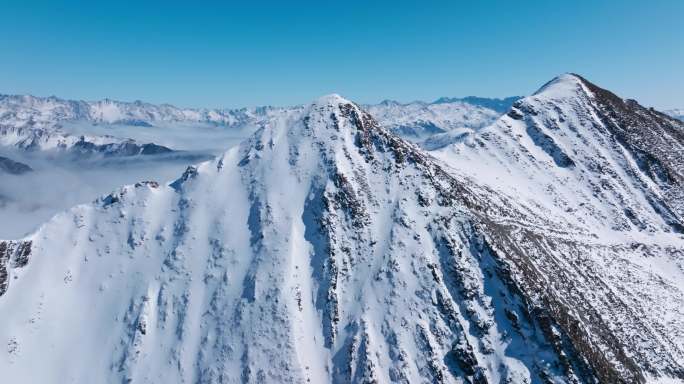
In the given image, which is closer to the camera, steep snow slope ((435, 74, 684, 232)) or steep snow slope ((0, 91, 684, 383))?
steep snow slope ((0, 91, 684, 383))

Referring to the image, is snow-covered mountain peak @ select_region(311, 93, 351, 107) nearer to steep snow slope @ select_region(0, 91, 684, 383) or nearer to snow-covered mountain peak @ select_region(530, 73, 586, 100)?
steep snow slope @ select_region(0, 91, 684, 383)

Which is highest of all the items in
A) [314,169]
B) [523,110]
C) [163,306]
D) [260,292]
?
[523,110]

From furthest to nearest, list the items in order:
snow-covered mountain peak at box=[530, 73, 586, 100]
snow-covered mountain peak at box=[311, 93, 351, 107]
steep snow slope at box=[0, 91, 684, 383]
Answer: snow-covered mountain peak at box=[530, 73, 586, 100] < snow-covered mountain peak at box=[311, 93, 351, 107] < steep snow slope at box=[0, 91, 684, 383]

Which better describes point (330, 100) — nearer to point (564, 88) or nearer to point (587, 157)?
point (587, 157)

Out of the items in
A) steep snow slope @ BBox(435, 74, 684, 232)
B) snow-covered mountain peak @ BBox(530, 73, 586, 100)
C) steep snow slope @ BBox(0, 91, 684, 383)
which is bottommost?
steep snow slope @ BBox(0, 91, 684, 383)

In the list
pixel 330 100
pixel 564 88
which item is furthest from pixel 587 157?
pixel 330 100

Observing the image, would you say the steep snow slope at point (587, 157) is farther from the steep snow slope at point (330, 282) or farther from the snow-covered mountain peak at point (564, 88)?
the steep snow slope at point (330, 282)

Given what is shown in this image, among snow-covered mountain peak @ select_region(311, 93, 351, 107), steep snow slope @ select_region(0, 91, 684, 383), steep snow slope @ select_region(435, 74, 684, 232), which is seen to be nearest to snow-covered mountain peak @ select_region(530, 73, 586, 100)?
steep snow slope @ select_region(435, 74, 684, 232)

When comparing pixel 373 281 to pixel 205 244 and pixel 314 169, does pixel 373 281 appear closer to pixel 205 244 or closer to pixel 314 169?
pixel 314 169

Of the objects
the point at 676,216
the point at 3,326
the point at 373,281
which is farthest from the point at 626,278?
the point at 3,326
